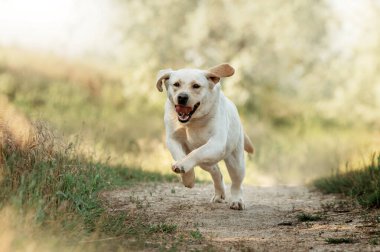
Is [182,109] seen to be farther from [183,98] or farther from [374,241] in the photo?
[374,241]

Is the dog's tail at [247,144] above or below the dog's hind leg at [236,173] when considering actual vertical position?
above

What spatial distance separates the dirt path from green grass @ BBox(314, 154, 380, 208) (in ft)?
0.73

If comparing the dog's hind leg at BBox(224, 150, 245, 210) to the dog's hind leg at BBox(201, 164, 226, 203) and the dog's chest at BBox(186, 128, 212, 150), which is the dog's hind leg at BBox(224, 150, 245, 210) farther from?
the dog's chest at BBox(186, 128, 212, 150)

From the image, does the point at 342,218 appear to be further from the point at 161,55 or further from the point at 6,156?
the point at 161,55

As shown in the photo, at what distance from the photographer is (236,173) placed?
7.50 meters

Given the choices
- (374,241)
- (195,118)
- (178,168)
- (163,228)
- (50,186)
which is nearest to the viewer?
(374,241)

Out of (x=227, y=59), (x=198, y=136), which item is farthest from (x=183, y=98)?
(x=227, y=59)

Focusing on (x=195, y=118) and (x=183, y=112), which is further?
(x=195, y=118)

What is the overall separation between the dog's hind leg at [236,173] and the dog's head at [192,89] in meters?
1.06

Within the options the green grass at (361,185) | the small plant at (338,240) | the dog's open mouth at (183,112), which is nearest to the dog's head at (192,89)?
the dog's open mouth at (183,112)

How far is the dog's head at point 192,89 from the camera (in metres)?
6.32

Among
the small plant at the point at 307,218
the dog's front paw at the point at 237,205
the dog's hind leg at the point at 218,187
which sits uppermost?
the dog's hind leg at the point at 218,187

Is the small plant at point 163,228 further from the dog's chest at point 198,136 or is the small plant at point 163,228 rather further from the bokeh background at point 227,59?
the bokeh background at point 227,59

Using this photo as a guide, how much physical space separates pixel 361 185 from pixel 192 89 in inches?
137
